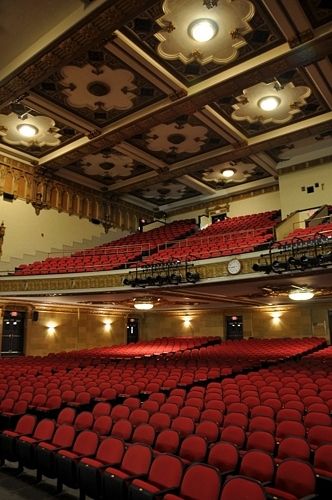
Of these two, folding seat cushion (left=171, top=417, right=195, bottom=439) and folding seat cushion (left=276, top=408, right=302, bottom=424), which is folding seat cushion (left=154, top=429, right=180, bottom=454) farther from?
folding seat cushion (left=276, top=408, right=302, bottom=424)

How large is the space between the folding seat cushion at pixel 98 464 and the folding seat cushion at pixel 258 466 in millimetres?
1201

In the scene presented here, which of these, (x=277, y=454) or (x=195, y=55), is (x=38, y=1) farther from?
(x=277, y=454)

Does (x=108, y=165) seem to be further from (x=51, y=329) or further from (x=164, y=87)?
(x=51, y=329)

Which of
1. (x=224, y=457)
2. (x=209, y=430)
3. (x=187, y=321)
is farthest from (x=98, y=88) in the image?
(x=187, y=321)

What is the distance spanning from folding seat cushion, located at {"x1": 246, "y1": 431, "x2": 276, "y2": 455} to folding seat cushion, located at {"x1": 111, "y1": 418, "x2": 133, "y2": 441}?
134cm

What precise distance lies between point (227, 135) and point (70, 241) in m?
7.58

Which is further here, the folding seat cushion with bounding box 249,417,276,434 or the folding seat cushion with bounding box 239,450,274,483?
the folding seat cushion with bounding box 249,417,276,434

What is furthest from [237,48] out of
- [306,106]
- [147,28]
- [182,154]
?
[182,154]

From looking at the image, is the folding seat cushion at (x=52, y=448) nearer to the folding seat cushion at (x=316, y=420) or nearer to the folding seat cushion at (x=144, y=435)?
the folding seat cushion at (x=144, y=435)

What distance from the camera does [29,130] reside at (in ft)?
39.4

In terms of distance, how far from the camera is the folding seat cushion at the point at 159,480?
3.02 metres

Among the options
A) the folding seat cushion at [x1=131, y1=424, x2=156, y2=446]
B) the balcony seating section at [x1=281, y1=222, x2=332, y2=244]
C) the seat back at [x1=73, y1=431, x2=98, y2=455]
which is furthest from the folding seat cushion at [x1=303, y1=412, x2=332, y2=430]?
the balcony seating section at [x1=281, y1=222, x2=332, y2=244]

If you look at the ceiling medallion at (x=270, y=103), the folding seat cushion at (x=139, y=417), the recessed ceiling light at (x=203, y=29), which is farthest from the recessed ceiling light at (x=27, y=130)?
the folding seat cushion at (x=139, y=417)

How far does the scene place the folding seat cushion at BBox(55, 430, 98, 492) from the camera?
3.72 meters
